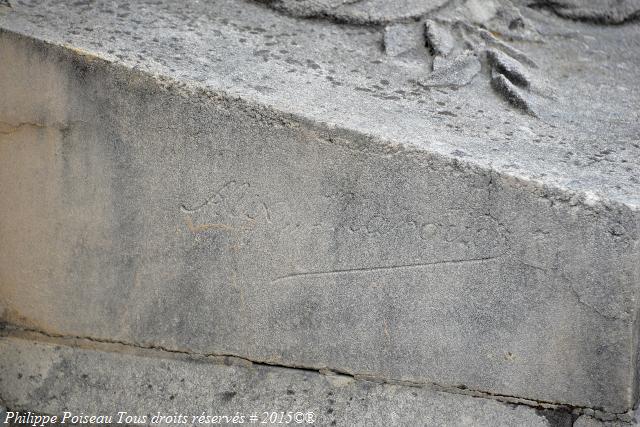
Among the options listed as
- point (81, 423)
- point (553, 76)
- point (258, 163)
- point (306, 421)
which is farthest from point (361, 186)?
point (81, 423)

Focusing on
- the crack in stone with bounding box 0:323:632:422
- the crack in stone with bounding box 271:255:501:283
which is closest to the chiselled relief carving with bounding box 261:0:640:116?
the crack in stone with bounding box 271:255:501:283

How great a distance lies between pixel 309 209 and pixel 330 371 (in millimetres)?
317

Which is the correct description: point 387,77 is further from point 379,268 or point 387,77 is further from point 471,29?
point 379,268

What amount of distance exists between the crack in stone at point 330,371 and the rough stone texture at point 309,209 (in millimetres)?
13

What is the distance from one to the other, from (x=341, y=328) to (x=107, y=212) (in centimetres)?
49

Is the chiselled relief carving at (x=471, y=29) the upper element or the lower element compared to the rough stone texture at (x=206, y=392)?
upper

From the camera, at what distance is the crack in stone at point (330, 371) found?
1.49 metres

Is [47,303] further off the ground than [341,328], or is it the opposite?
[341,328]

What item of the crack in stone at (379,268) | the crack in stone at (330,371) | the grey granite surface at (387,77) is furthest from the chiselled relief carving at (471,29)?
the crack in stone at (330,371)

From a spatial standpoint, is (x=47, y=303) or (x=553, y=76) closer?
(x=47, y=303)

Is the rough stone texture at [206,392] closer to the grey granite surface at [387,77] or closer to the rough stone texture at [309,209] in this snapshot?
the rough stone texture at [309,209]

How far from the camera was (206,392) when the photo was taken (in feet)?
5.41

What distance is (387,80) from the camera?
1688mm

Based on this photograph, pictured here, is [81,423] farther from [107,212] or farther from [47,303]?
[107,212]
